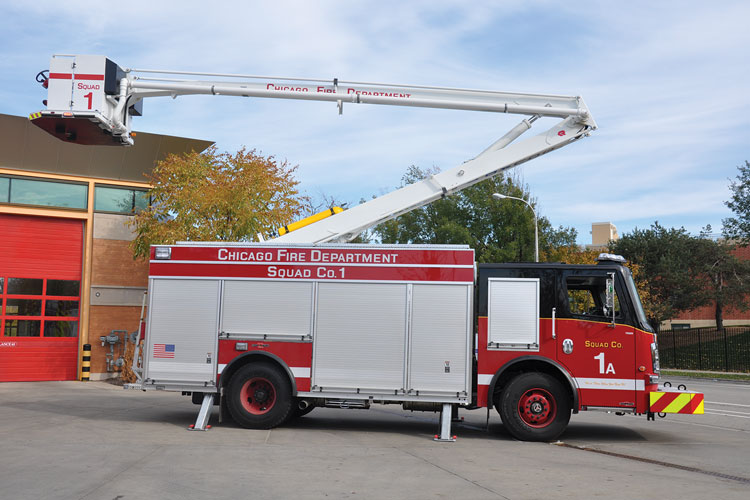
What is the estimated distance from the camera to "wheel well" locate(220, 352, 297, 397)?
1110cm

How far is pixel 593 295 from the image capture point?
35.9ft

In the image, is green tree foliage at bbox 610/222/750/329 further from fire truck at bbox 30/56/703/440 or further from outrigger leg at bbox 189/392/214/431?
outrigger leg at bbox 189/392/214/431

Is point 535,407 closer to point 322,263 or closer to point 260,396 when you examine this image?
point 322,263

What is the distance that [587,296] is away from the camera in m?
11.0

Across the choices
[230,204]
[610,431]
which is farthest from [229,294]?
[230,204]

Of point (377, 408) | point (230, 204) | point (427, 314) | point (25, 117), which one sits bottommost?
point (377, 408)

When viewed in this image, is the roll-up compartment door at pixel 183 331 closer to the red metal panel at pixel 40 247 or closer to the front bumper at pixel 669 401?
the front bumper at pixel 669 401

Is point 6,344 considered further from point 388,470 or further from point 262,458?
point 388,470

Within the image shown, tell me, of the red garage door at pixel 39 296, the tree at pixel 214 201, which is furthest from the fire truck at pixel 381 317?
the red garage door at pixel 39 296

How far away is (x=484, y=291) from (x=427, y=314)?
3.13ft

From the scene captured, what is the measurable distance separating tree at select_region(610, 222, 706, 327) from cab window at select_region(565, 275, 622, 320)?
3785cm

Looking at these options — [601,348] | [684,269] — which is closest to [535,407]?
[601,348]

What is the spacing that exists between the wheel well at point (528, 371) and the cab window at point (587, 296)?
90 centimetres

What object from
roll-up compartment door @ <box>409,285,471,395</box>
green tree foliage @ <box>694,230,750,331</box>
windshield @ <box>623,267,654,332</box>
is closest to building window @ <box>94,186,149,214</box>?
roll-up compartment door @ <box>409,285,471,395</box>
